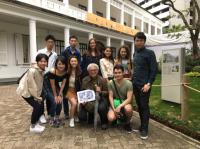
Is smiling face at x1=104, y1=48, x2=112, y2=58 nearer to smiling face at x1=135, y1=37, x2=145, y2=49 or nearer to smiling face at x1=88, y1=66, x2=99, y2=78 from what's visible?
smiling face at x1=88, y1=66, x2=99, y2=78

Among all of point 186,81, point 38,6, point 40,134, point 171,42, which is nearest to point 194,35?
point 171,42

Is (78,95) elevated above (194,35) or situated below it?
below

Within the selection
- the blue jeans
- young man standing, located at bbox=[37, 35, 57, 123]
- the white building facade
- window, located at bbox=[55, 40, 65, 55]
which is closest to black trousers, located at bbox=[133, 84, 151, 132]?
the blue jeans

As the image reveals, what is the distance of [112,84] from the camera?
213 inches

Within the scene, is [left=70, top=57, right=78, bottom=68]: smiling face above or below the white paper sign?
above

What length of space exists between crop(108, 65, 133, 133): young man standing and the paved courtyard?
0.98 ft

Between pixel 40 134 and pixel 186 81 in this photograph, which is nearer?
pixel 40 134

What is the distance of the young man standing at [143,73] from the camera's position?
485 centimetres

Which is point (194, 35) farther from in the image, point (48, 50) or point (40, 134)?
point (40, 134)

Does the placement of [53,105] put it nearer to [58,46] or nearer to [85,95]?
[85,95]

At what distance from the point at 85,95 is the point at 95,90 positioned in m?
0.26

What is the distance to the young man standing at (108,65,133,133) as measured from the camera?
5.19 meters

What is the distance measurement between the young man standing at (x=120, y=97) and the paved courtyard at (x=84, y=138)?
299mm

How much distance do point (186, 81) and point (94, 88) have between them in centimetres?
205
